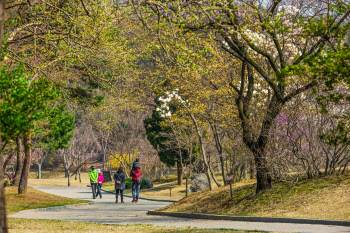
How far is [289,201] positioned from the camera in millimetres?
12539

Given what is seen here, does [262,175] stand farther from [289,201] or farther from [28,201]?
[28,201]

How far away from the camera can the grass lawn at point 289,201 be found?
11.2 metres

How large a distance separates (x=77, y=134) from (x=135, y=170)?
4419 centimetres

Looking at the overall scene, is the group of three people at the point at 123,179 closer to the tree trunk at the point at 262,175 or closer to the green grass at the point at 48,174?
the tree trunk at the point at 262,175

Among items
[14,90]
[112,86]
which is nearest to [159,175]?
[112,86]

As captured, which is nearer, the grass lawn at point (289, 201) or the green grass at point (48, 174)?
the grass lawn at point (289, 201)

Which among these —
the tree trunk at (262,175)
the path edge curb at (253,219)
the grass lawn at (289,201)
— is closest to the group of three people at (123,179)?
the grass lawn at (289,201)

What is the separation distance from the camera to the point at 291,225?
1025 cm

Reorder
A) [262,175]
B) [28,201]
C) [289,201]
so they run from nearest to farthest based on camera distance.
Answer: [289,201], [262,175], [28,201]

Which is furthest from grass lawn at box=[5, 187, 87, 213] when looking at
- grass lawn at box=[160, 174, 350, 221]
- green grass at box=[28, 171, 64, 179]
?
green grass at box=[28, 171, 64, 179]

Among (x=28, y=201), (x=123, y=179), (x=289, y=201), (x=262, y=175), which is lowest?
(x=28, y=201)

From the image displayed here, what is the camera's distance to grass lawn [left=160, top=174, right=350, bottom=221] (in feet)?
36.9

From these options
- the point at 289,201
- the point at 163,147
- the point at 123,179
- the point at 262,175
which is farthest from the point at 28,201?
the point at 163,147

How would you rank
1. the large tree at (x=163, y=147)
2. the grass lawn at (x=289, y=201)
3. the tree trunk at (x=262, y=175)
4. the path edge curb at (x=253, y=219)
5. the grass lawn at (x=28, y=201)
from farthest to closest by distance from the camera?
1. the large tree at (x=163, y=147)
2. the grass lawn at (x=28, y=201)
3. the tree trunk at (x=262, y=175)
4. the grass lawn at (x=289, y=201)
5. the path edge curb at (x=253, y=219)
